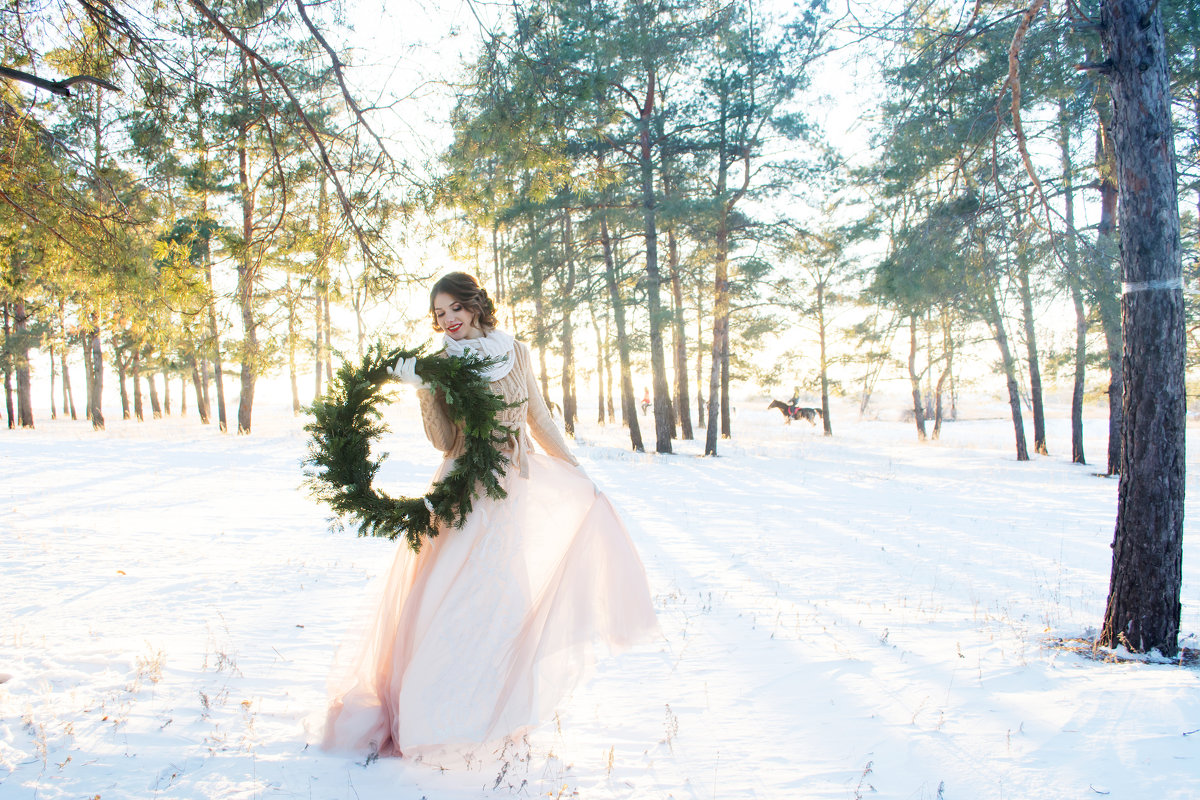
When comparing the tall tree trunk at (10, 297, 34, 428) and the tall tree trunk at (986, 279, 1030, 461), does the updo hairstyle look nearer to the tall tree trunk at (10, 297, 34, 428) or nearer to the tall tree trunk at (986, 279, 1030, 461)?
the tall tree trunk at (986, 279, 1030, 461)

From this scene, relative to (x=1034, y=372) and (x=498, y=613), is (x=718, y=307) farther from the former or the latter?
(x=498, y=613)

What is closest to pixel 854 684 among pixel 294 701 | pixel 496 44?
pixel 294 701

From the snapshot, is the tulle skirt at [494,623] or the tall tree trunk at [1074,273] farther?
the tall tree trunk at [1074,273]

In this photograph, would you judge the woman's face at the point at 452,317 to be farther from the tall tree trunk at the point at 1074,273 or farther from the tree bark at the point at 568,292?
the tree bark at the point at 568,292

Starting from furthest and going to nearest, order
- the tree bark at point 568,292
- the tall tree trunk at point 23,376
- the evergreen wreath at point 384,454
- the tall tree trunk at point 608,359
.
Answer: the tall tree trunk at point 23,376 < the tall tree trunk at point 608,359 < the tree bark at point 568,292 < the evergreen wreath at point 384,454

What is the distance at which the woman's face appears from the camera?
325cm

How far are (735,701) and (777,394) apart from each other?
62.1 m

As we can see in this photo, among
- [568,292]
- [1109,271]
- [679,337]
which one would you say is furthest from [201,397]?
[1109,271]

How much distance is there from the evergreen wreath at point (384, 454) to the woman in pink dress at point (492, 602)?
113mm

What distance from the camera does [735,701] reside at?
3.57 metres

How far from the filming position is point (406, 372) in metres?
2.95

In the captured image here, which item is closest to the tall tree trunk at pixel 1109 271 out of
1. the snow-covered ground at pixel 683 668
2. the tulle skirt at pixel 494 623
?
the snow-covered ground at pixel 683 668

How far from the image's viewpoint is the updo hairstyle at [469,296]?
323 centimetres

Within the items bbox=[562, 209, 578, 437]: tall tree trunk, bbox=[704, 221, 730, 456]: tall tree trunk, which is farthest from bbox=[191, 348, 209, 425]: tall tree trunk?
bbox=[704, 221, 730, 456]: tall tree trunk
